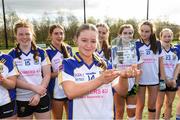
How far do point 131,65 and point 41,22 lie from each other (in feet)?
97.4

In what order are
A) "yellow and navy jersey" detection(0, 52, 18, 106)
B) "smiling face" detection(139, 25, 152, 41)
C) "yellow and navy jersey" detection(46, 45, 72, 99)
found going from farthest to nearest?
"smiling face" detection(139, 25, 152, 41) → "yellow and navy jersey" detection(46, 45, 72, 99) → "yellow and navy jersey" detection(0, 52, 18, 106)

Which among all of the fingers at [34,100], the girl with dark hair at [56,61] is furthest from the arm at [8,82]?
the girl with dark hair at [56,61]

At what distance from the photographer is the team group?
2477 mm

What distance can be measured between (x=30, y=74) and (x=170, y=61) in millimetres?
2734

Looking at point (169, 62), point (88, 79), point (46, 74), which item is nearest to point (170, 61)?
point (169, 62)

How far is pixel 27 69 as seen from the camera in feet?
12.1

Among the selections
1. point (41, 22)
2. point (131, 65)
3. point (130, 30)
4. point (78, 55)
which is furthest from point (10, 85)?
point (41, 22)

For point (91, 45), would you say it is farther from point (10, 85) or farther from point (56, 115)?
point (56, 115)

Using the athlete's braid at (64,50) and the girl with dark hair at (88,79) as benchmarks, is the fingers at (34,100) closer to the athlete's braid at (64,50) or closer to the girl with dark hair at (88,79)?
the athlete's braid at (64,50)

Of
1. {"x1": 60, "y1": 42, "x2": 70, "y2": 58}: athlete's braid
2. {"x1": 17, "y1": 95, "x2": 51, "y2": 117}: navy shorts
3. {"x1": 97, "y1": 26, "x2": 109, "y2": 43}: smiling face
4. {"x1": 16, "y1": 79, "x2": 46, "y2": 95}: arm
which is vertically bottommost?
{"x1": 17, "y1": 95, "x2": 51, "y2": 117}: navy shorts

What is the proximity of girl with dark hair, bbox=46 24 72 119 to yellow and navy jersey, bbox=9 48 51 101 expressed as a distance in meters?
0.45

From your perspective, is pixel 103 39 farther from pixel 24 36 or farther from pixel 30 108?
pixel 30 108

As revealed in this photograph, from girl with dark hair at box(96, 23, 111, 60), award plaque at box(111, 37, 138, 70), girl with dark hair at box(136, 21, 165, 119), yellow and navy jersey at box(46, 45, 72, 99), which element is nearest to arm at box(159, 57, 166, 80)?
girl with dark hair at box(136, 21, 165, 119)

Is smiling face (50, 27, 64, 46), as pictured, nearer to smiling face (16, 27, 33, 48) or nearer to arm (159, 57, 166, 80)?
smiling face (16, 27, 33, 48)
